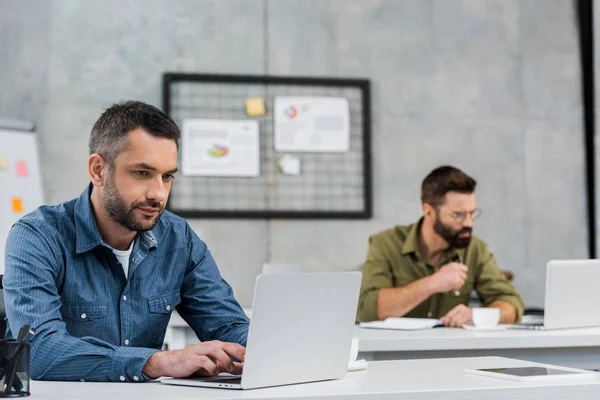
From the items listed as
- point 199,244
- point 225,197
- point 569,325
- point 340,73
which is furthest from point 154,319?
point 340,73

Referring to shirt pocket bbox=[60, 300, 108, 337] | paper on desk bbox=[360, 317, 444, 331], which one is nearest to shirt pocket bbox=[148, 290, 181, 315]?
shirt pocket bbox=[60, 300, 108, 337]

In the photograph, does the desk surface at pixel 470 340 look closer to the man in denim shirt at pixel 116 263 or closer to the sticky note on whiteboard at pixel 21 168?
the man in denim shirt at pixel 116 263

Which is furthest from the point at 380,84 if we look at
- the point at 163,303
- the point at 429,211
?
the point at 163,303

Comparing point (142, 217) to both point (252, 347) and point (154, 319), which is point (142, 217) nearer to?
point (154, 319)

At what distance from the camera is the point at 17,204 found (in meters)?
4.23

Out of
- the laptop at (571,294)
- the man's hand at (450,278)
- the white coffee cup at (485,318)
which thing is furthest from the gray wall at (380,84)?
the laptop at (571,294)

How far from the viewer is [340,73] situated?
4.68m

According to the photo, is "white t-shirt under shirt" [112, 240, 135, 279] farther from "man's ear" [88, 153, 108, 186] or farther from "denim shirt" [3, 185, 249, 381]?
"man's ear" [88, 153, 108, 186]

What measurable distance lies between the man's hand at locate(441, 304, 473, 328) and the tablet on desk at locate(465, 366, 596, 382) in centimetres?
119

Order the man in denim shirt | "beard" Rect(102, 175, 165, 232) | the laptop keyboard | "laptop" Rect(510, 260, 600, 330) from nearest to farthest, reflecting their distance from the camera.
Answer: the laptop keyboard < the man in denim shirt < "beard" Rect(102, 175, 165, 232) < "laptop" Rect(510, 260, 600, 330)

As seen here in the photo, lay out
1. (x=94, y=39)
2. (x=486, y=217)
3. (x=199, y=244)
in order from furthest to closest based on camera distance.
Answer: (x=486, y=217)
(x=94, y=39)
(x=199, y=244)

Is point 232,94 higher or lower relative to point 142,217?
higher

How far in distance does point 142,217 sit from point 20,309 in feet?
1.07

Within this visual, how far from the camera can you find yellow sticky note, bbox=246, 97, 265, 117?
4.53m
